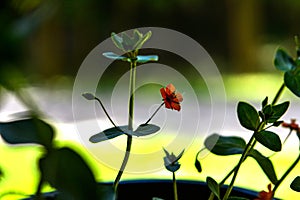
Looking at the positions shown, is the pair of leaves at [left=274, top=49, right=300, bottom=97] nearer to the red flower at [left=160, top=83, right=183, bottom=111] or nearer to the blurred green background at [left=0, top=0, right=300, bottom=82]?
the red flower at [left=160, top=83, right=183, bottom=111]

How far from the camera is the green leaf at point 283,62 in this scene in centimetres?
48

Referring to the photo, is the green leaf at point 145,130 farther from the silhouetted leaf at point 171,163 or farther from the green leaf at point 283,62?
the green leaf at point 283,62

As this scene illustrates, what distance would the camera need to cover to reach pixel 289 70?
0.47 meters

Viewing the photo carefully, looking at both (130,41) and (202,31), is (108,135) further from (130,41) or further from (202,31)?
(202,31)

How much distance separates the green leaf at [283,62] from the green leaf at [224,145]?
8 cm

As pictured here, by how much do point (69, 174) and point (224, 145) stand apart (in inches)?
9.5

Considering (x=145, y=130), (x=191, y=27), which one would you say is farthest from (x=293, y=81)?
(x=191, y=27)

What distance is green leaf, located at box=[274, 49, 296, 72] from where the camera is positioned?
480mm

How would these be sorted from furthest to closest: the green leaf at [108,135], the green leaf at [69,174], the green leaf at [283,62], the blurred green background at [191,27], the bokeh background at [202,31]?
1. the blurred green background at [191,27]
2. the bokeh background at [202,31]
3. the green leaf at [283,62]
4. the green leaf at [108,135]
5. the green leaf at [69,174]

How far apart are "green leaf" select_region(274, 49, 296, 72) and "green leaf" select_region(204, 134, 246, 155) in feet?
0.25

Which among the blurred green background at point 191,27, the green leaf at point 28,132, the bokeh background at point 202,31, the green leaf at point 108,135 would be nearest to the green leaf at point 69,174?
the green leaf at point 28,132

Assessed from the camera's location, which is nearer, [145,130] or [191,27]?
[145,130]

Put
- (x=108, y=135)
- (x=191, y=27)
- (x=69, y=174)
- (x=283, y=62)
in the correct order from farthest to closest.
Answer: (x=191, y=27)
(x=283, y=62)
(x=108, y=135)
(x=69, y=174)

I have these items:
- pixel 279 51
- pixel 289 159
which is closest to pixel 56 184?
pixel 279 51
